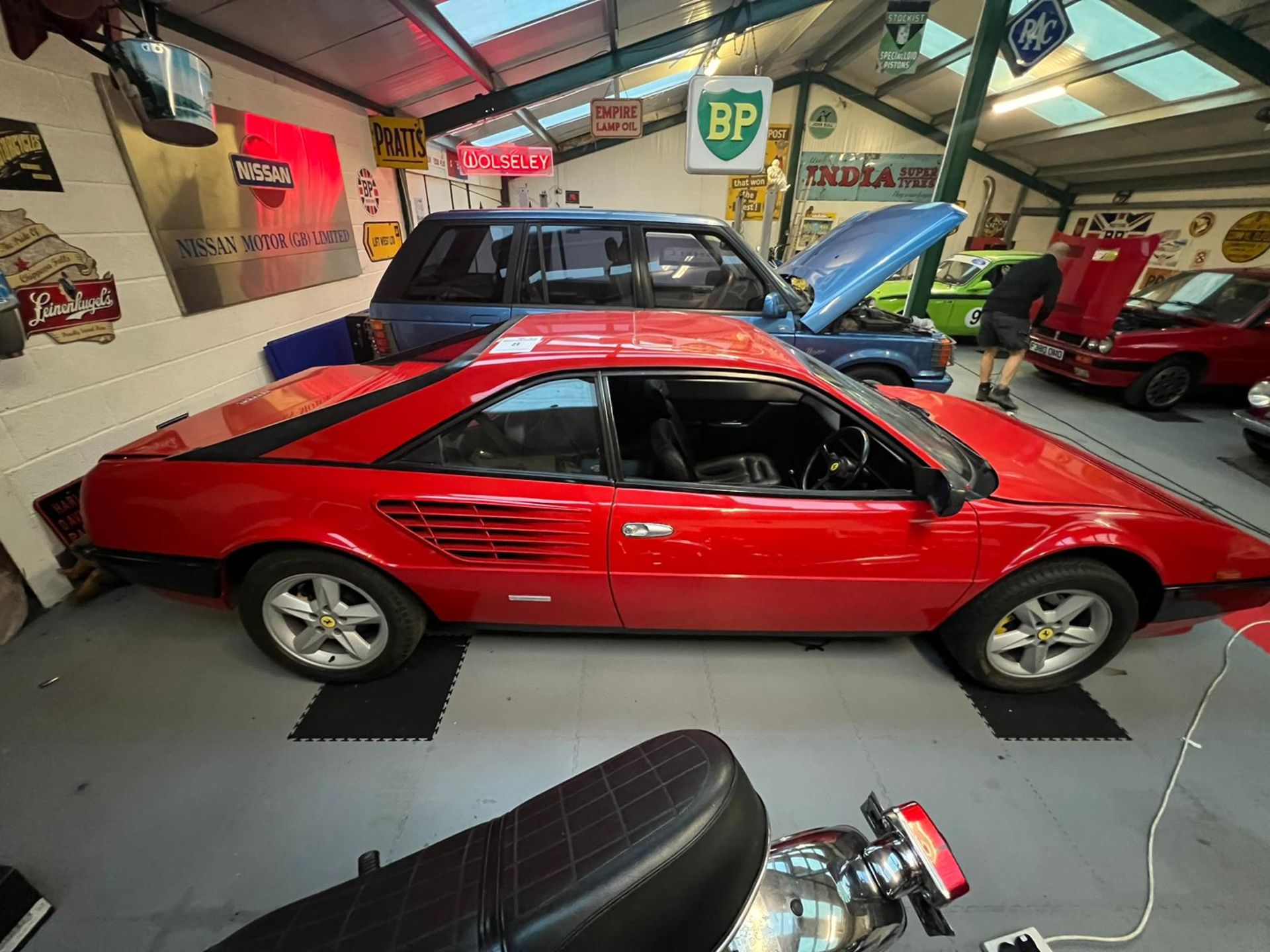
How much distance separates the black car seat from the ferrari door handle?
1.08ft

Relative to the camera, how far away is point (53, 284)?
242cm

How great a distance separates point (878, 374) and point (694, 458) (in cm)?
240

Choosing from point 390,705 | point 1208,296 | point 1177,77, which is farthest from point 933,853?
point 1177,77

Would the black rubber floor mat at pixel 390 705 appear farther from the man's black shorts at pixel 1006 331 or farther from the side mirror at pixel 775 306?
the man's black shorts at pixel 1006 331

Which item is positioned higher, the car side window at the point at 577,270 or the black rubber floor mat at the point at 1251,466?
the car side window at the point at 577,270

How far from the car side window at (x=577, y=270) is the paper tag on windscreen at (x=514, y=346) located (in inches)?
70.5

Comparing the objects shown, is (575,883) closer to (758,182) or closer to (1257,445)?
(1257,445)

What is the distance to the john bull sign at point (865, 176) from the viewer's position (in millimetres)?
13906

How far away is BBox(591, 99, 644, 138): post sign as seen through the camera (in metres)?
6.89

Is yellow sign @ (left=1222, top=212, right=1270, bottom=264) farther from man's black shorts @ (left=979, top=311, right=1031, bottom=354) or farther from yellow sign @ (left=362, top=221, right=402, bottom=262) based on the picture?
yellow sign @ (left=362, top=221, right=402, bottom=262)

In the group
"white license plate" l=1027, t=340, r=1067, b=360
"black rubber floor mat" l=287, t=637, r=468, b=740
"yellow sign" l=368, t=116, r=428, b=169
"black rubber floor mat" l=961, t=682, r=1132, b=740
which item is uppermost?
"yellow sign" l=368, t=116, r=428, b=169

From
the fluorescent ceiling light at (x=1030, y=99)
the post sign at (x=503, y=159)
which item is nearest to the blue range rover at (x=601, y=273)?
the post sign at (x=503, y=159)

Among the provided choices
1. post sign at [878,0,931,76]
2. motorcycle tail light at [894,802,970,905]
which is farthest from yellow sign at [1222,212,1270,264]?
motorcycle tail light at [894,802,970,905]

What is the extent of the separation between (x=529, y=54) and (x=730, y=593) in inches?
273
